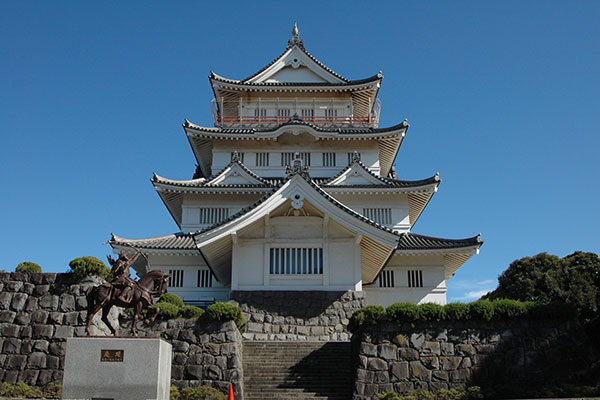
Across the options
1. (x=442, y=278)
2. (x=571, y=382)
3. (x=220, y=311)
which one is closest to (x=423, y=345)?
(x=571, y=382)

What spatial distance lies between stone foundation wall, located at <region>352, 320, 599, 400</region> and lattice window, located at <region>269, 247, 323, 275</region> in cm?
630

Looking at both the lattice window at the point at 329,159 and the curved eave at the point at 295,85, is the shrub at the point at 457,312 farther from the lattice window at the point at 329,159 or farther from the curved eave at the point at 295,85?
the curved eave at the point at 295,85

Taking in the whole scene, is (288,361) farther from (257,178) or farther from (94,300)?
(257,178)

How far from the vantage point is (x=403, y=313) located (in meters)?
16.9

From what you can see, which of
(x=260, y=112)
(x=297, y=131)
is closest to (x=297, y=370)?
(x=297, y=131)

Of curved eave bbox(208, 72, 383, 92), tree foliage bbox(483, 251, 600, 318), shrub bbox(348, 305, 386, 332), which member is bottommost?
shrub bbox(348, 305, 386, 332)

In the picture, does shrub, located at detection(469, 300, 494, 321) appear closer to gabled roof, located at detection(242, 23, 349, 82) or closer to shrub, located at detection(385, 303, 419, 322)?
shrub, located at detection(385, 303, 419, 322)

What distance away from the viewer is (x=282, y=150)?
108 ft

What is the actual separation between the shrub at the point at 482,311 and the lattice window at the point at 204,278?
1387 cm

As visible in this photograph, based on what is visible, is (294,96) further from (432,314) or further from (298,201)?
(432,314)

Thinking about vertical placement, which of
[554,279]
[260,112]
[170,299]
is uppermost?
[260,112]

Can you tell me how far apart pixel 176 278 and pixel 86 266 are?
9727mm

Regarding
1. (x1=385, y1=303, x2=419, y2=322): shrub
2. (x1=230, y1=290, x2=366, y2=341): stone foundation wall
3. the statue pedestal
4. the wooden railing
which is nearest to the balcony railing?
the wooden railing

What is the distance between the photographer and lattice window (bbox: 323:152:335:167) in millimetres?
32750
